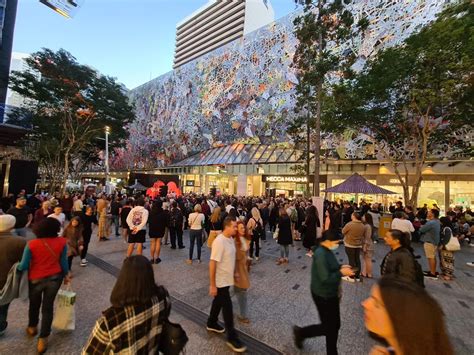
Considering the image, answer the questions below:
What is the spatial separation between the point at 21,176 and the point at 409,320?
18.8 m

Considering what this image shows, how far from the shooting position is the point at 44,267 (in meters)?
2.96

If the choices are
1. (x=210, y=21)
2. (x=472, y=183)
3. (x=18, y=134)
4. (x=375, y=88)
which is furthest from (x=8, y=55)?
(x=210, y=21)

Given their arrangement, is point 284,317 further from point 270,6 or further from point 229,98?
point 270,6

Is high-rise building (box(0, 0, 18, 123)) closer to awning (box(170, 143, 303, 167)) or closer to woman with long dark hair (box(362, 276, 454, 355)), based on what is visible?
awning (box(170, 143, 303, 167))

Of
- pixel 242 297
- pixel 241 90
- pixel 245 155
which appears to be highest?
pixel 241 90

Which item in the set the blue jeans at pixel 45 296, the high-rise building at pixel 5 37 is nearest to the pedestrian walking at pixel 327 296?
the blue jeans at pixel 45 296

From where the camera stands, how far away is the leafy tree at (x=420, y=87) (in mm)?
10429

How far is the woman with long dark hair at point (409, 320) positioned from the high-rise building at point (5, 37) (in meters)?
27.7

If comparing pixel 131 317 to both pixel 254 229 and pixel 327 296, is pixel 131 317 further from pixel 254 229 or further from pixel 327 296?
A: pixel 254 229

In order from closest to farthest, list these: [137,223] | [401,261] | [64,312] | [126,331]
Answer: [126,331]
[64,312]
[401,261]
[137,223]

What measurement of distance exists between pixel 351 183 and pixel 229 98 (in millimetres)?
28044

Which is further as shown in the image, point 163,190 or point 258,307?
point 163,190

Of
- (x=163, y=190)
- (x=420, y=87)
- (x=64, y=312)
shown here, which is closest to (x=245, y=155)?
(x=163, y=190)

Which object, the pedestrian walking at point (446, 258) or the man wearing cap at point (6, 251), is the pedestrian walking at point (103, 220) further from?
the pedestrian walking at point (446, 258)
